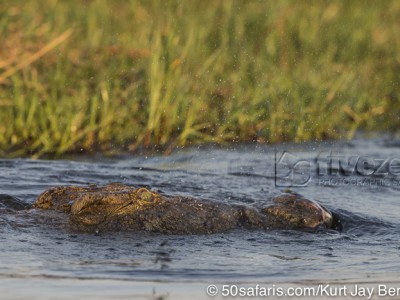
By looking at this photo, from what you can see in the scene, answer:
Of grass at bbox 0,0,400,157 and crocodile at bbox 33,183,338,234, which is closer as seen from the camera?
crocodile at bbox 33,183,338,234

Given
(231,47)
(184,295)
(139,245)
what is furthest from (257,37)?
(184,295)

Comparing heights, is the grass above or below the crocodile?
above

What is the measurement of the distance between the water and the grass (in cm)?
75

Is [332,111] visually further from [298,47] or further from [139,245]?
[139,245]

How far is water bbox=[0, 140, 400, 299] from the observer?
4.29 meters

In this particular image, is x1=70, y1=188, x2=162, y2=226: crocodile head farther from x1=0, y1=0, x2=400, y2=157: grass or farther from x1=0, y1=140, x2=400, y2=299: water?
x1=0, y1=0, x2=400, y2=157: grass

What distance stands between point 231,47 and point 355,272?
5.09m

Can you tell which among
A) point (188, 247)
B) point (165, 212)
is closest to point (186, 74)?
point (165, 212)

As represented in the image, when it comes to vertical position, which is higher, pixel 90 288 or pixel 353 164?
pixel 353 164

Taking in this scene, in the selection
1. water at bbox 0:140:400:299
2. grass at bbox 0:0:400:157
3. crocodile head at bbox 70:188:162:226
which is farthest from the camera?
grass at bbox 0:0:400:157

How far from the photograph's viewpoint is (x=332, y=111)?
8.44m

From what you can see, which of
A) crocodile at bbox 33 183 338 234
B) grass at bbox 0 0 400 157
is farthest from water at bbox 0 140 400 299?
grass at bbox 0 0 400 157

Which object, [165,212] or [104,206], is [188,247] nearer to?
[165,212]

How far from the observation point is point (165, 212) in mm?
5125
